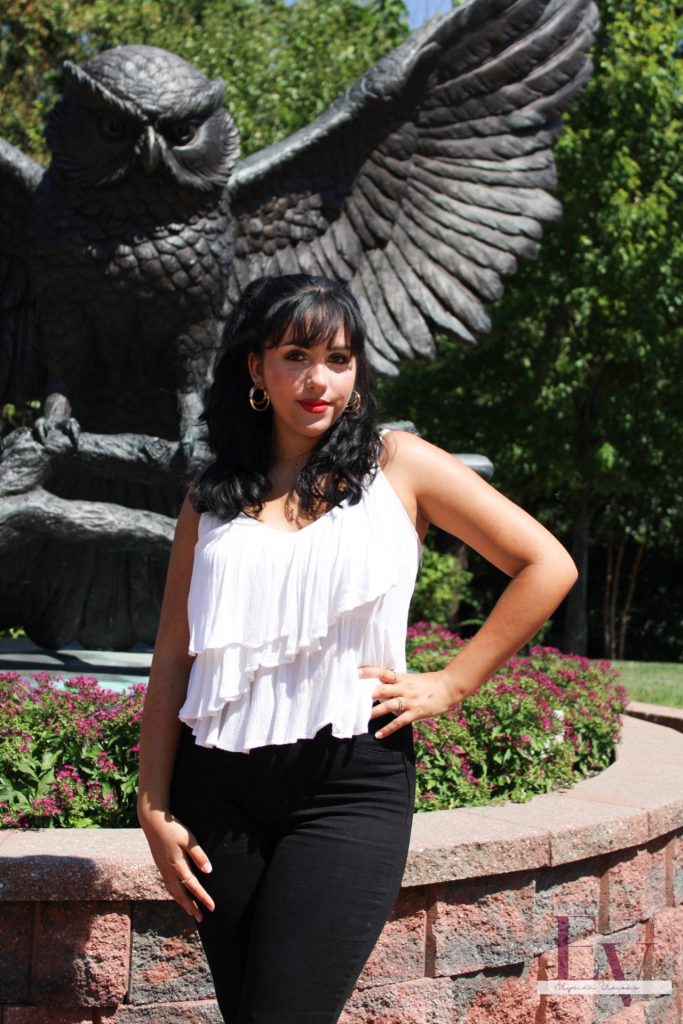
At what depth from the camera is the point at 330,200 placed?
4.83 m

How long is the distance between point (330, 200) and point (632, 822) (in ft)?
9.55

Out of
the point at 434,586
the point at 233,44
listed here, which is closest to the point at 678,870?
the point at 434,586

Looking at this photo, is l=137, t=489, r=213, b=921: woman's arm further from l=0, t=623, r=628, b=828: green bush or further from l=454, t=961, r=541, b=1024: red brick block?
l=454, t=961, r=541, b=1024: red brick block

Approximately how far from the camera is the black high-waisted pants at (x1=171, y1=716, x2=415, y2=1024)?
1.56 m

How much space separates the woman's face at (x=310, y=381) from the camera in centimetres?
176

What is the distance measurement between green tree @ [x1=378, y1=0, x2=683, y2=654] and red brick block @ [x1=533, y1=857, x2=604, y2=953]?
9.84 metres

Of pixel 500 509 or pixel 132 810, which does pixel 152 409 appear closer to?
pixel 132 810

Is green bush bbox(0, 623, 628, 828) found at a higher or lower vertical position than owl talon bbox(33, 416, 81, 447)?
lower

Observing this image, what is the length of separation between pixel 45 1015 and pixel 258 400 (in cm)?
165

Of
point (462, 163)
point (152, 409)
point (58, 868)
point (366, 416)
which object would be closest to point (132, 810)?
point (58, 868)

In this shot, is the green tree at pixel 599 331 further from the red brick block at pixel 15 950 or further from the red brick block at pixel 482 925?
the red brick block at pixel 15 950

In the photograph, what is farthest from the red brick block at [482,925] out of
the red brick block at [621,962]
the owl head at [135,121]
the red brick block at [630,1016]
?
the owl head at [135,121]

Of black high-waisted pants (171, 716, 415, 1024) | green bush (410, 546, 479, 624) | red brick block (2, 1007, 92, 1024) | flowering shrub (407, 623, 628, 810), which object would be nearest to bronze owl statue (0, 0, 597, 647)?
flowering shrub (407, 623, 628, 810)

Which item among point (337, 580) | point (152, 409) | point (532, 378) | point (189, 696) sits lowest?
point (189, 696)
